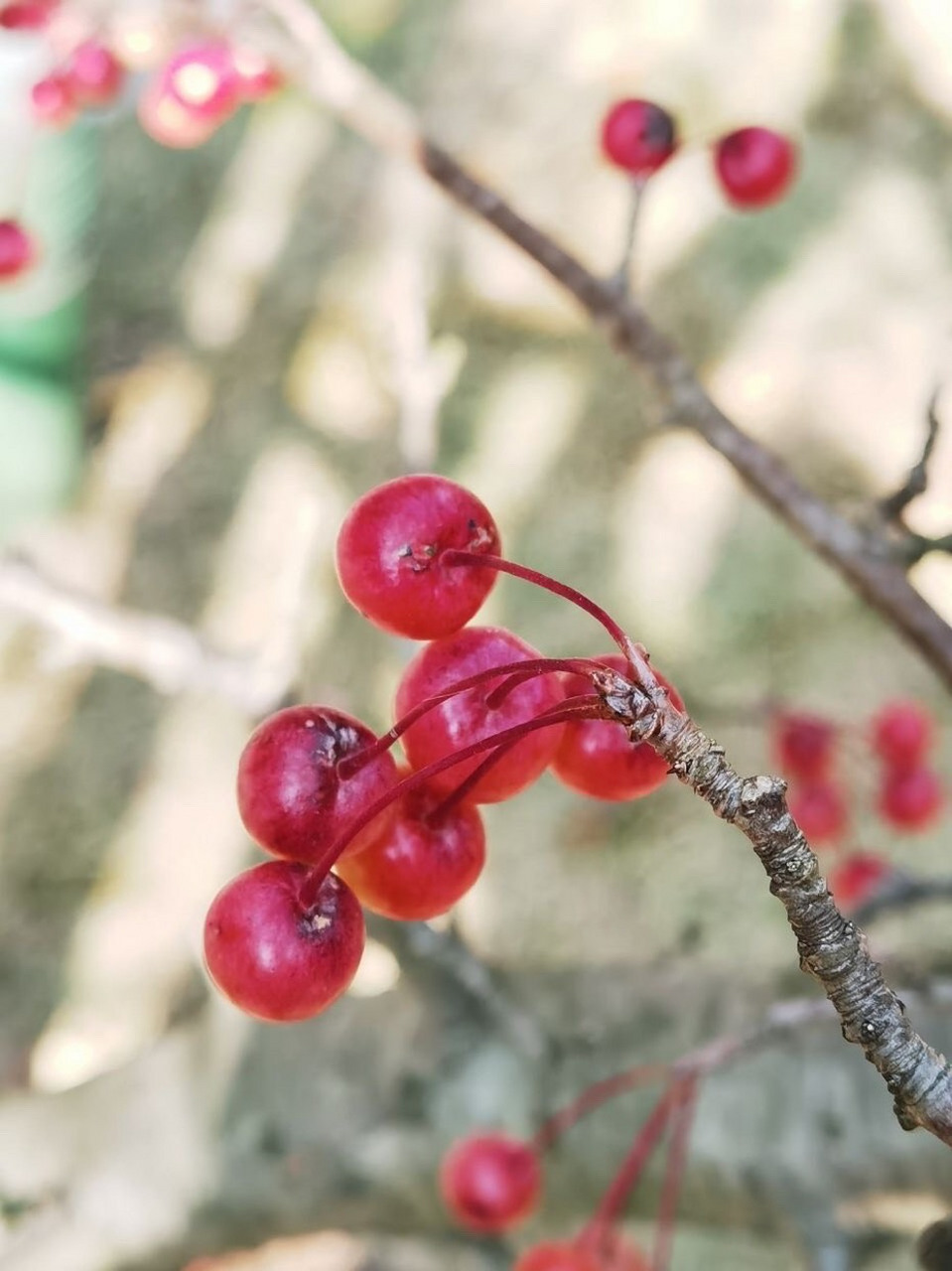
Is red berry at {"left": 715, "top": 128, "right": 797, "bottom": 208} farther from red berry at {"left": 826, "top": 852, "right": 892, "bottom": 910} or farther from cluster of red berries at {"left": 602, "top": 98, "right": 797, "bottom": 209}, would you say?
red berry at {"left": 826, "top": 852, "right": 892, "bottom": 910}

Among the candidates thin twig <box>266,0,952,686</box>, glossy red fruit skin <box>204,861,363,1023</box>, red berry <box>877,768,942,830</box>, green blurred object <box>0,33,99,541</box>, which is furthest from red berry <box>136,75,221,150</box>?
red berry <box>877,768,942,830</box>

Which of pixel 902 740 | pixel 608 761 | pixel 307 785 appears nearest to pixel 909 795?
pixel 902 740

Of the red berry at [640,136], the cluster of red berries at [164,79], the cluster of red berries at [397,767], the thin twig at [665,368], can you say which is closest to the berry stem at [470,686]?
the cluster of red berries at [397,767]

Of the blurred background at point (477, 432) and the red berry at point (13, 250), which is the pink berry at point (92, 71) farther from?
the blurred background at point (477, 432)

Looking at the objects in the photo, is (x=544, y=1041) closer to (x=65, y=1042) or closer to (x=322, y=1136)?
(x=322, y=1136)

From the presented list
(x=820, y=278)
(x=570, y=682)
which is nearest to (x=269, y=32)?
(x=570, y=682)
